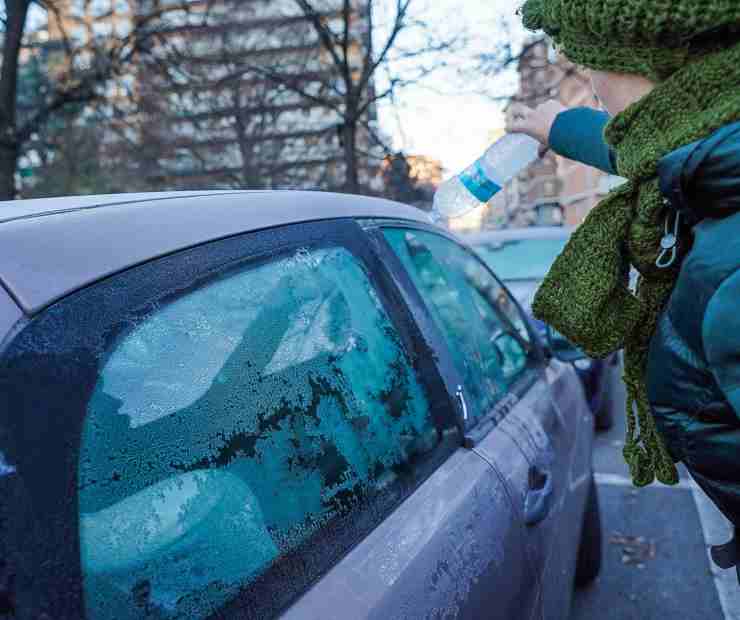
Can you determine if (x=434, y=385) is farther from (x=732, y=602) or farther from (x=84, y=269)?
(x=732, y=602)

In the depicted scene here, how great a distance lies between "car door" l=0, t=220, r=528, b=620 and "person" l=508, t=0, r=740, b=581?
0.44m

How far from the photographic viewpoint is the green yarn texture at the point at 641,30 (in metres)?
1.10

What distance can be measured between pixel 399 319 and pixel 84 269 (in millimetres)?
900

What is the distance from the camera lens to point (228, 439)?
110cm

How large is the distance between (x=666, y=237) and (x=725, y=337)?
0.30 m

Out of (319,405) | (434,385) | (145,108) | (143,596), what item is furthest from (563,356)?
(145,108)

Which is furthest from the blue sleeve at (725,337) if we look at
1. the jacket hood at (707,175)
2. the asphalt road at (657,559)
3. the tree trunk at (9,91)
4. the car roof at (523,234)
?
the tree trunk at (9,91)

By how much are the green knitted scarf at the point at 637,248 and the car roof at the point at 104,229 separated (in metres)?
0.62

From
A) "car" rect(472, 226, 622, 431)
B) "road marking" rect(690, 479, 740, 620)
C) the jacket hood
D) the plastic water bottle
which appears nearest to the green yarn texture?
the jacket hood

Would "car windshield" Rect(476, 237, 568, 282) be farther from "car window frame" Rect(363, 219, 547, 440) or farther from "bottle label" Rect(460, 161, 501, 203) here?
"car window frame" Rect(363, 219, 547, 440)

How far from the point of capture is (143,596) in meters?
0.91

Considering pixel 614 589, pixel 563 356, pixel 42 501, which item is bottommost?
pixel 614 589

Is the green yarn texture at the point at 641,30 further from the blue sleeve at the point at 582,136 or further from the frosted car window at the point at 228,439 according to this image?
the frosted car window at the point at 228,439

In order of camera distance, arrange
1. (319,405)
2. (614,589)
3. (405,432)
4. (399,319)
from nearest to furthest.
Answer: (319,405), (405,432), (399,319), (614,589)
